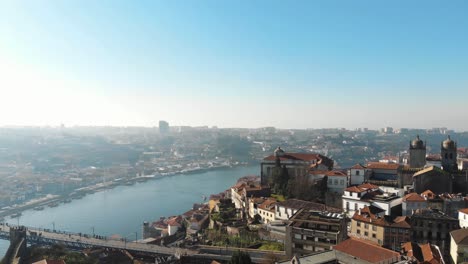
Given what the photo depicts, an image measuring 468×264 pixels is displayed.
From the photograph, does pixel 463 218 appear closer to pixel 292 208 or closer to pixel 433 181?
pixel 433 181

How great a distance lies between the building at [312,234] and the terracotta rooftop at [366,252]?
160 cm

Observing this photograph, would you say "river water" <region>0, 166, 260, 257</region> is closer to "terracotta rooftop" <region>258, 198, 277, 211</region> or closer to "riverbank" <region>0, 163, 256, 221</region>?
"riverbank" <region>0, 163, 256, 221</region>

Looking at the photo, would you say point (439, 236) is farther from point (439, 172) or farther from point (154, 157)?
point (154, 157)

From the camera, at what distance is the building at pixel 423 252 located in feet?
32.8

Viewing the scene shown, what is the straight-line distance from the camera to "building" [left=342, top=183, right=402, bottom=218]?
46.8ft

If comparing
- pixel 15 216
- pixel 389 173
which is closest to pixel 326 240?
pixel 389 173

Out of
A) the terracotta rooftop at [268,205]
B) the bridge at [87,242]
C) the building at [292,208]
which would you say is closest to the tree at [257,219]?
the terracotta rooftop at [268,205]

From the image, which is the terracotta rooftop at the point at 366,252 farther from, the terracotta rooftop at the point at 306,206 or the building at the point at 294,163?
the building at the point at 294,163

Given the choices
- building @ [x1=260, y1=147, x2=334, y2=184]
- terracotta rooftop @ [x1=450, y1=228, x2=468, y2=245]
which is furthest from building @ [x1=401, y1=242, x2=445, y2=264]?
building @ [x1=260, y1=147, x2=334, y2=184]

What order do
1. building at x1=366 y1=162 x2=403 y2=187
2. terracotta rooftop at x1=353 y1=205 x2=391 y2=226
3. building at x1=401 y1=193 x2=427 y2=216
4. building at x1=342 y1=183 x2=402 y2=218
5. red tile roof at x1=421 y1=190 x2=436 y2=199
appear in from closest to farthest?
terracotta rooftop at x1=353 y1=205 x2=391 y2=226, building at x1=401 y1=193 x2=427 y2=216, red tile roof at x1=421 y1=190 x2=436 y2=199, building at x1=342 y1=183 x2=402 y2=218, building at x1=366 y1=162 x2=403 y2=187

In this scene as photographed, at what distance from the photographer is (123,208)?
3828 cm

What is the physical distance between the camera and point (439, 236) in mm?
12141

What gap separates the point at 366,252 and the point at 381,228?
3213mm

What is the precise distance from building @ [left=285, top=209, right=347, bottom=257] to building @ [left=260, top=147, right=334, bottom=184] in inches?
356
